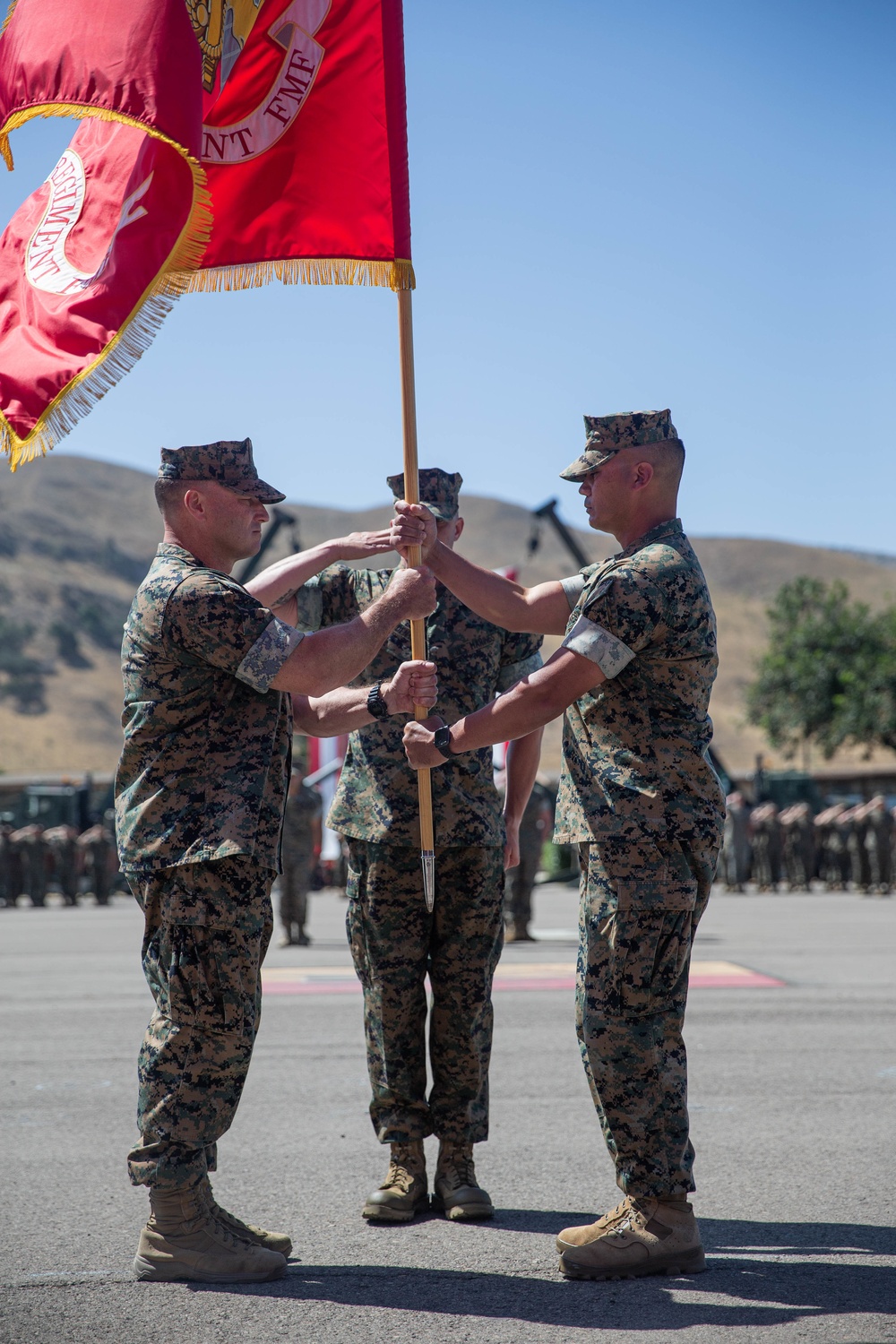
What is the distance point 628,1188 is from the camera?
3.97 m

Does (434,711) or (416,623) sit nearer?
(416,623)

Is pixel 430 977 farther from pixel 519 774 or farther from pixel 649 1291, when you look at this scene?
pixel 649 1291

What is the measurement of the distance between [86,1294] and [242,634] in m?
1.85

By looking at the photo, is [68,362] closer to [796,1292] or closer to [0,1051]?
[796,1292]

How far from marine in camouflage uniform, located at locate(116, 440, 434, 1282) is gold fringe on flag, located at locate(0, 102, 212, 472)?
0.60 metres

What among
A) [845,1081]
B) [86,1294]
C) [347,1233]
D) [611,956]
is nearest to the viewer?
[86,1294]

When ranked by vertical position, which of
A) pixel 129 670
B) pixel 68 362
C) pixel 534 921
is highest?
pixel 68 362

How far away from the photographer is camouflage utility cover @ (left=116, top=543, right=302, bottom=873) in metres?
Answer: 4.00

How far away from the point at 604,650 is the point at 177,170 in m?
2.39

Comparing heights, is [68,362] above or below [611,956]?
above

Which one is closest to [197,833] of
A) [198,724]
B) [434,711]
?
[198,724]

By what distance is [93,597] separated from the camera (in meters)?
120

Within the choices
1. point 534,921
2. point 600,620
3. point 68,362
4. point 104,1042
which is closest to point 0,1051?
point 104,1042

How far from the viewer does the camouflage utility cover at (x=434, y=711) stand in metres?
4.79
